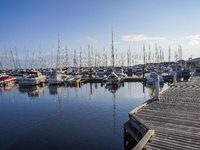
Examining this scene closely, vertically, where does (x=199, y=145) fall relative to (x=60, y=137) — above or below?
above

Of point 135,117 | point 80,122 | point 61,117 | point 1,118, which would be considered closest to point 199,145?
point 135,117

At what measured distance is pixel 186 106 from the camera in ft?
49.4

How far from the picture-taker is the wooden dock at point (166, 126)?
27.1 feet

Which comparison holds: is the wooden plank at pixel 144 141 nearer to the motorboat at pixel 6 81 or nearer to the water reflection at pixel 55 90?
the water reflection at pixel 55 90

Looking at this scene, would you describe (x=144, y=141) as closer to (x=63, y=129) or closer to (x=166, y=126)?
(x=166, y=126)

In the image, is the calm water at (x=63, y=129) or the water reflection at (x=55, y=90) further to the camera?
the water reflection at (x=55, y=90)

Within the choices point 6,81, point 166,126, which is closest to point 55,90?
point 6,81

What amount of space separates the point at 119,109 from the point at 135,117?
12.9 m

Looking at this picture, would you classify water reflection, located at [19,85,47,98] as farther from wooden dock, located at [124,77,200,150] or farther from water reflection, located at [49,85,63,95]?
wooden dock, located at [124,77,200,150]

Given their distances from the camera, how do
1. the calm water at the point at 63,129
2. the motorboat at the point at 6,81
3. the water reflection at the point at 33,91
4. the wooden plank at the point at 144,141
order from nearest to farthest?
1. the wooden plank at the point at 144,141
2. the calm water at the point at 63,129
3. the water reflection at the point at 33,91
4. the motorboat at the point at 6,81

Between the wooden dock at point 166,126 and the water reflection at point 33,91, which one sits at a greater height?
the wooden dock at point 166,126

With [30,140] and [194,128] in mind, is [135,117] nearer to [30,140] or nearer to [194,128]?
[194,128]

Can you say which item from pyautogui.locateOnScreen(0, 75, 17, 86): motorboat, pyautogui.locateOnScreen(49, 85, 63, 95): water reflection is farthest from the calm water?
pyautogui.locateOnScreen(0, 75, 17, 86): motorboat

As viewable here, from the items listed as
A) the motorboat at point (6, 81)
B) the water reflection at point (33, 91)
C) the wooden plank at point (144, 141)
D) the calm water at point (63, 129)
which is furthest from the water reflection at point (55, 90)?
the wooden plank at point (144, 141)
